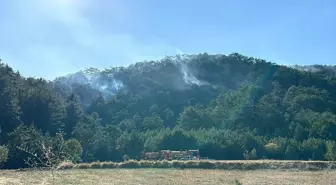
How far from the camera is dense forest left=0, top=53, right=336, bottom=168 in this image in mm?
65938

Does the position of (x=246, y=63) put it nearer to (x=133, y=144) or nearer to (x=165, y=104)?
(x=165, y=104)

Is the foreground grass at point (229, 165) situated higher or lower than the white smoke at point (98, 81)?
lower

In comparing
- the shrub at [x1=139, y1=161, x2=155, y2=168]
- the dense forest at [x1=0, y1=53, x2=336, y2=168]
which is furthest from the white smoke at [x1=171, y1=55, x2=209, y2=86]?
the shrub at [x1=139, y1=161, x2=155, y2=168]

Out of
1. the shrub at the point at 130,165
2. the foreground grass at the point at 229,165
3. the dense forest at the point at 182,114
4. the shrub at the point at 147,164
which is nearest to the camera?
the foreground grass at the point at 229,165

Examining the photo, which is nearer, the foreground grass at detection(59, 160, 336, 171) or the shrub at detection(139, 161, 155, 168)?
the foreground grass at detection(59, 160, 336, 171)

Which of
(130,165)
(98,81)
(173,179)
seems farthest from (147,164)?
(98,81)

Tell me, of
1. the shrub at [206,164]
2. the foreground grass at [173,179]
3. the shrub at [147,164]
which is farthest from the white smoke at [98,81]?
the foreground grass at [173,179]

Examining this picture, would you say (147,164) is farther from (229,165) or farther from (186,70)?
(186,70)

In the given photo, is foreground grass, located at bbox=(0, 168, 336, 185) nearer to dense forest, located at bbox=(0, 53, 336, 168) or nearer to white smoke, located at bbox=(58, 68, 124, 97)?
dense forest, located at bbox=(0, 53, 336, 168)

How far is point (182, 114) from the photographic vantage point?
311 ft

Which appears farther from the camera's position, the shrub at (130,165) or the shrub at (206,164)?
the shrub at (130,165)

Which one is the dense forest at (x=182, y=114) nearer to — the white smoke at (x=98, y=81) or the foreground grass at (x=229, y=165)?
the white smoke at (x=98, y=81)

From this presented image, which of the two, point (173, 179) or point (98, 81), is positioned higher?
point (98, 81)

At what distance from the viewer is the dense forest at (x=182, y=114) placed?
6594cm
